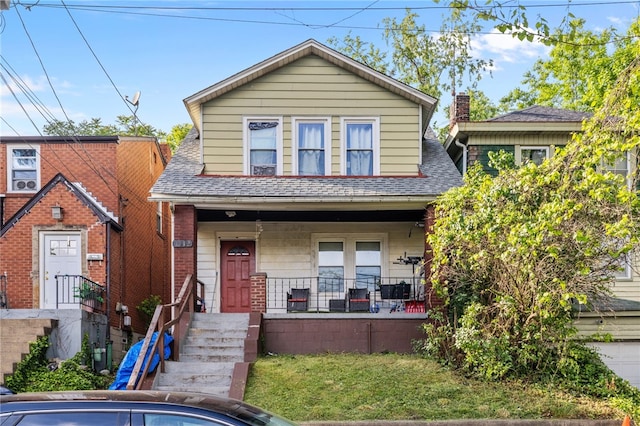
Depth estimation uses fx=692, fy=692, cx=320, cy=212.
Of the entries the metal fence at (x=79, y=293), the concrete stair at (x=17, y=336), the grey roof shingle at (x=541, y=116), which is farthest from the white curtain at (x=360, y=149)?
the concrete stair at (x=17, y=336)

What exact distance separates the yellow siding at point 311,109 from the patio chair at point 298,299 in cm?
293

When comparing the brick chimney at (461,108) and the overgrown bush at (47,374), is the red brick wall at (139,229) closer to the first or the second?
the overgrown bush at (47,374)

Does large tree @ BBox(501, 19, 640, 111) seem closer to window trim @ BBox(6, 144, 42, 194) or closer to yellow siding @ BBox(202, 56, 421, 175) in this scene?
yellow siding @ BBox(202, 56, 421, 175)

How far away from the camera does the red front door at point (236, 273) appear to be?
1770cm

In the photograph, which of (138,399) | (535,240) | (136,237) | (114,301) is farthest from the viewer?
(136,237)

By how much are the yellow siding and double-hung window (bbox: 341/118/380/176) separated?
0.14m

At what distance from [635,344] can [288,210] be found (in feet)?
29.6

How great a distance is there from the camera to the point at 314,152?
16.9m

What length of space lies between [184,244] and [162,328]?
10.2 ft

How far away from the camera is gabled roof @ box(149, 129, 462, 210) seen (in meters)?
15.3

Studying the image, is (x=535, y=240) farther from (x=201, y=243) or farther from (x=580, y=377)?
(x=201, y=243)

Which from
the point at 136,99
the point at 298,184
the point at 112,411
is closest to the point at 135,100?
the point at 136,99

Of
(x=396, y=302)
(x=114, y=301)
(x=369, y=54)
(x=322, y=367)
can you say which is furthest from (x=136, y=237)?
(x=369, y=54)

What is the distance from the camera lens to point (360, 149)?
16.9 m
